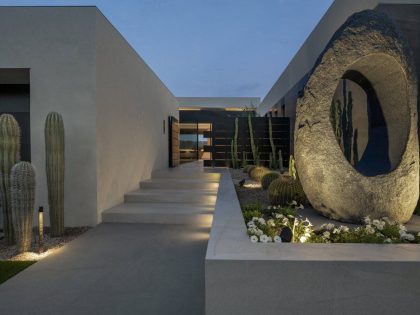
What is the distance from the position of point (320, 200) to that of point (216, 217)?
1160 millimetres

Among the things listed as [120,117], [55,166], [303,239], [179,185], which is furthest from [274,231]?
[179,185]

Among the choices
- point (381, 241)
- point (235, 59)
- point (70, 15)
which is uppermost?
point (235, 59)

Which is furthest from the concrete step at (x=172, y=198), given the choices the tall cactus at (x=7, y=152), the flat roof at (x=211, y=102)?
the flat roof at (x=211, y=102)

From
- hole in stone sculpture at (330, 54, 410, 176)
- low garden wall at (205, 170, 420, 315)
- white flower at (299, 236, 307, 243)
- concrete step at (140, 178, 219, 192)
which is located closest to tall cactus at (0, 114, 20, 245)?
low garden wall at (205, 170, 420, 315)

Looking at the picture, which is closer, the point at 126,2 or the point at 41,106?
the point at 41,106

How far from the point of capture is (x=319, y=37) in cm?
938

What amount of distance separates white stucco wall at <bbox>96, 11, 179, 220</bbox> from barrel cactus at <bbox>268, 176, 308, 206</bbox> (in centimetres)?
270

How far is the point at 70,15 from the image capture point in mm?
4637

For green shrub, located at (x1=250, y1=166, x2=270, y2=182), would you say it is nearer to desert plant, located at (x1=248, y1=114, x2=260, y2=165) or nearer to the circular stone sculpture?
desert plant, located at (x1=248, y1=114, x2=260, y2=165)

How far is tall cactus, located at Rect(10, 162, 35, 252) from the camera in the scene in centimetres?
342

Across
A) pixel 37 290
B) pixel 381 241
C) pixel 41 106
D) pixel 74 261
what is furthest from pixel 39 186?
pixel 381 241

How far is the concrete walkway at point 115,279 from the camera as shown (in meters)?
2.33

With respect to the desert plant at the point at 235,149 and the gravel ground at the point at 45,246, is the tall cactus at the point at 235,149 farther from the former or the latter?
the gravel ground at the point at 45,246

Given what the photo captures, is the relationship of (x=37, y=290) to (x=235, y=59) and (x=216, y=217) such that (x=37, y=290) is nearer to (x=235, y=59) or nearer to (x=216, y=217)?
(x=216, y=217)
